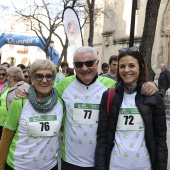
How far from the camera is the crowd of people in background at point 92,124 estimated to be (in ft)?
8.84

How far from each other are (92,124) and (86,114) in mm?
109

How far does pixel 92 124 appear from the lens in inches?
115

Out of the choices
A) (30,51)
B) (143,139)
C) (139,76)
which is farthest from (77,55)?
(30,51)

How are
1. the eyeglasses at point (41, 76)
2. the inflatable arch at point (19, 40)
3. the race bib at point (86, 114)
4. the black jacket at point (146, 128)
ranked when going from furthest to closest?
1. the inflatable arch at point (19, 40)
2. the race bib at point (86, 114)
3. the eyeglasses at point (41, 76)
4. the black jacket at point (146, 128)

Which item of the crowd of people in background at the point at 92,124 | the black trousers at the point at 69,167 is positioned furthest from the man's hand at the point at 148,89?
the black trousers at the point at 69,167

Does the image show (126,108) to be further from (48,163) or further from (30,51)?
(30,51)

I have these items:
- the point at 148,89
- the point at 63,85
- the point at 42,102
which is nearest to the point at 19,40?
the point at 63,85

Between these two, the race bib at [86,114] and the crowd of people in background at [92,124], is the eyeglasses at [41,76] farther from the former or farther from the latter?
the race bib at [86,114]

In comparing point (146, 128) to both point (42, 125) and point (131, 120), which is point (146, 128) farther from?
point (42, 125)

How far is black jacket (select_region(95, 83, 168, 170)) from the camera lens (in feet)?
8.80

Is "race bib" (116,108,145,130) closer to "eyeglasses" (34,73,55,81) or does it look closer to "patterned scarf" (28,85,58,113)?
"patterned scarf" (28,85,58,113)

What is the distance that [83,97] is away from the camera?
2.99 m

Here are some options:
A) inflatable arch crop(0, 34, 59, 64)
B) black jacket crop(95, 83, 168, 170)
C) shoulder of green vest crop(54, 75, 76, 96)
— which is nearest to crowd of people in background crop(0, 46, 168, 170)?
black jacket crop(95, 83, 168, 170)

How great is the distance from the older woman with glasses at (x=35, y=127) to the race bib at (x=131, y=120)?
0.58 metres
